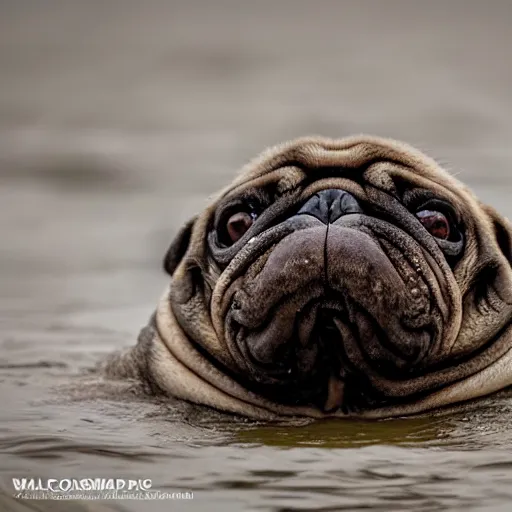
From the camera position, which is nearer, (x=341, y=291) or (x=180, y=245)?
(x=341, y=291)

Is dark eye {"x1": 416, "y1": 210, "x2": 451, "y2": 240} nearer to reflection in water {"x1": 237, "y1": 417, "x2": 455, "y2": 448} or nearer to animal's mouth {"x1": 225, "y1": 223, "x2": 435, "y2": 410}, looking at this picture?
animal's mouth {"x1": 225, "y1": 223, "x2": 435, "y2": 410}

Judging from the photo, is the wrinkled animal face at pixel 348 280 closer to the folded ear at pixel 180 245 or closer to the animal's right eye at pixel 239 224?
the animal's right eye at pixel 239 224

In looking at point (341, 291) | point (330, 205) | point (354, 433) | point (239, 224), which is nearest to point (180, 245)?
point (239, 224)

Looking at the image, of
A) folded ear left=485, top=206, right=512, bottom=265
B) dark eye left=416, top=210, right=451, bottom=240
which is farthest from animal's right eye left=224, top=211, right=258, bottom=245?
folded ear left=485, top=206, right=512, bottom=265

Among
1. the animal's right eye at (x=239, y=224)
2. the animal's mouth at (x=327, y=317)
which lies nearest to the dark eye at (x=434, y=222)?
the animal's mouth at (x=327, y=317)

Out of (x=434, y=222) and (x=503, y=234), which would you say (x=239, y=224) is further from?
(x=503, y=234)

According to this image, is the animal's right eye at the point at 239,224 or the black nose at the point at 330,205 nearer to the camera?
the black nose at the point at 330,205

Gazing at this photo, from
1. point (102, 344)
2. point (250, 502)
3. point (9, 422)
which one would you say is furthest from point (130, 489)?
point (102, 344)

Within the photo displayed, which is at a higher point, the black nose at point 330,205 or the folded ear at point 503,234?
the black nose at point 330,205
